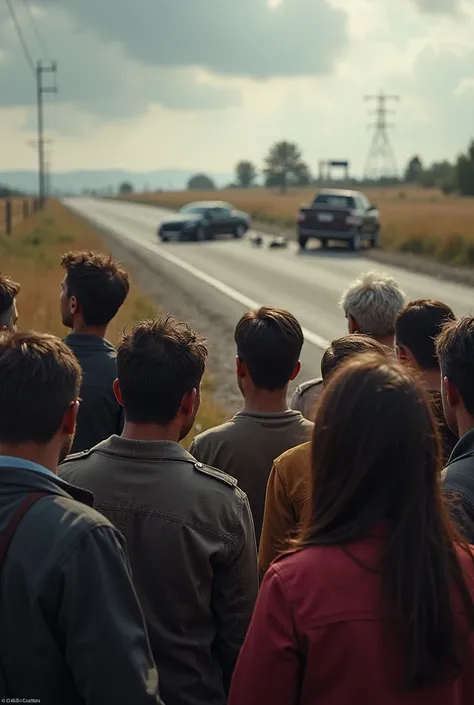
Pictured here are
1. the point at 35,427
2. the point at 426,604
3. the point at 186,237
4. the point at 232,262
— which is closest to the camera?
the point at 426,604

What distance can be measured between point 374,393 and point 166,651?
125 cm

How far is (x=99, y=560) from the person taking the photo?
7.65 feet

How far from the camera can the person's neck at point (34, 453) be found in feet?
8.25

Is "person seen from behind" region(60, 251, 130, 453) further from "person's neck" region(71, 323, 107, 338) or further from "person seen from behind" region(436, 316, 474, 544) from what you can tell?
"person seen from behind" region(436, 316, 474, 544)

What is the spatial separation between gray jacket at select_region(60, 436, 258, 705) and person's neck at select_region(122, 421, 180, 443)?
6cm

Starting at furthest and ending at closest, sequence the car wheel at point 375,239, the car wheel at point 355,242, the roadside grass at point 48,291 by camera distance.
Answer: the car wheel at point 375,239 < the car wheel at point 355,242 < the roadside grass at point 48,291

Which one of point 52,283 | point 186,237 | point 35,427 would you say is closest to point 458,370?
point 35,427

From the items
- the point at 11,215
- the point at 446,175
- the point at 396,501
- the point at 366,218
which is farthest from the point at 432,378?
the point at 446,175

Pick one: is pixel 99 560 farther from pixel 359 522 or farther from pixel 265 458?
pixel 265 458

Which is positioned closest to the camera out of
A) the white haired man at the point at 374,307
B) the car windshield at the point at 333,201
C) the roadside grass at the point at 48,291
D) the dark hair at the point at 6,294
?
the dark hair at the point at 6,294

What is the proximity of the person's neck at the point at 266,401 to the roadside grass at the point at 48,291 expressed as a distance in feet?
2.03

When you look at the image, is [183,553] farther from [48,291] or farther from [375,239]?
[375,239]

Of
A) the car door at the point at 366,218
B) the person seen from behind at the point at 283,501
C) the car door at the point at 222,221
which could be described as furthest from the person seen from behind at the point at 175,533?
the car door at the point at 222,221

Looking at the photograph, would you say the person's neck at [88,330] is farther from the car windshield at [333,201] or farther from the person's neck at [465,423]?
the car windshield at [333,201]
